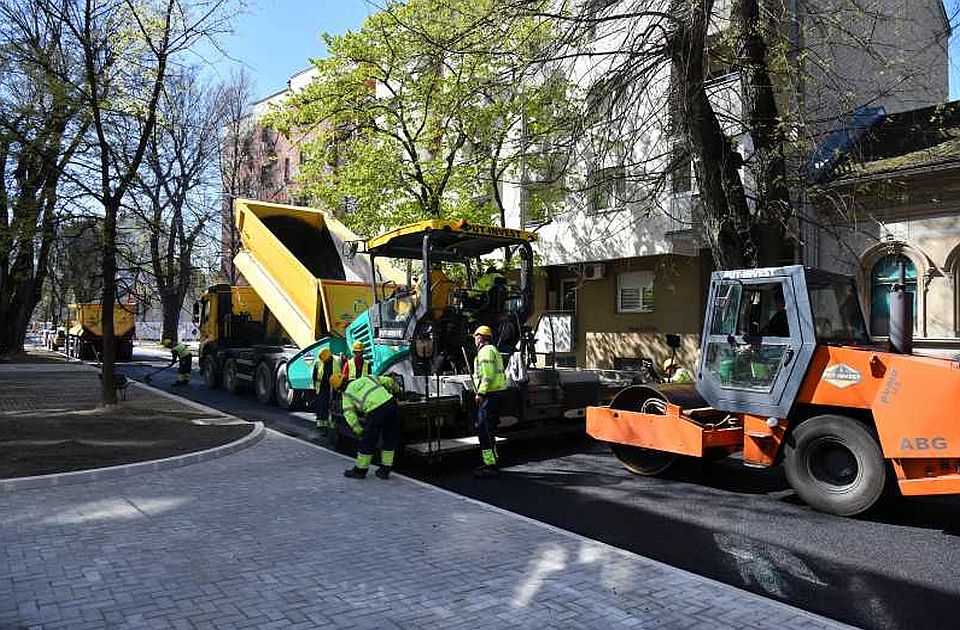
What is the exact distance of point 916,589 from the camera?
511cm

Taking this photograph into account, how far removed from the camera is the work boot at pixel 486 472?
8531 mm

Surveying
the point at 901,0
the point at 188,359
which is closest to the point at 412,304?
the point at 188,359

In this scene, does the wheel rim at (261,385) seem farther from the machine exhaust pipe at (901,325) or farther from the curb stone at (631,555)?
the machine exhaust pipe at (901,325)

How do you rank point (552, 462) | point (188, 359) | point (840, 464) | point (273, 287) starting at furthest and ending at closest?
point (188, 359) → point (273, 287) → point (552, 462) → point (840, 464)

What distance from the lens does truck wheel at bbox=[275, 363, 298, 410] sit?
14805mm

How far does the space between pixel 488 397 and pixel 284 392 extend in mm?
7714

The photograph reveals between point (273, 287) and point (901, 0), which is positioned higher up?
point (901, 0)

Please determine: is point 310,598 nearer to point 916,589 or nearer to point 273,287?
point 916,589

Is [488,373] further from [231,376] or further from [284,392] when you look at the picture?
[231,376]

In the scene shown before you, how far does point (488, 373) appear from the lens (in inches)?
333

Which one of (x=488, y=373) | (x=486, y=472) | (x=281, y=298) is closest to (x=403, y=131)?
(x=281, y=298)

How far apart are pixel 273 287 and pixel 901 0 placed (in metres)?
15.2

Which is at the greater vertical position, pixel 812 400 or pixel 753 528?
pixel 812 400

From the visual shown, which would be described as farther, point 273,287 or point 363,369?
point 273,287
